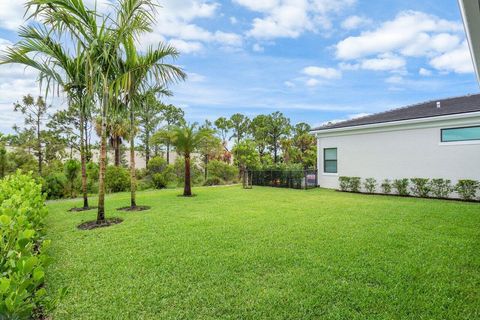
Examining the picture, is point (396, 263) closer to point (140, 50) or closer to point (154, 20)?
point (154, 20)

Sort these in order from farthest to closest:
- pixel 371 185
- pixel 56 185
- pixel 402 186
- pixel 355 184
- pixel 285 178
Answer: pixel 285 178 < pixel 56 185 < pixel 355 184 < pixel 371 185 < pixel 402 186

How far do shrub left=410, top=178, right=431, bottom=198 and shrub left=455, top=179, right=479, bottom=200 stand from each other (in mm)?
976

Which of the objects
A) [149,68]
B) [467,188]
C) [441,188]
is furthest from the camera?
[441,188]

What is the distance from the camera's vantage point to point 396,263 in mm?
3787

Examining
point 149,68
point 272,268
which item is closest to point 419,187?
point 272,268

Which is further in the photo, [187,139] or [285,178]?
[285,178]

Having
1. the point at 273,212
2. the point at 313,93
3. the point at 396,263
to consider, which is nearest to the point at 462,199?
the point at 273,212

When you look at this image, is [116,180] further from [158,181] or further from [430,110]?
[430,110]

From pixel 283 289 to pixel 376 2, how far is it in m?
8.77

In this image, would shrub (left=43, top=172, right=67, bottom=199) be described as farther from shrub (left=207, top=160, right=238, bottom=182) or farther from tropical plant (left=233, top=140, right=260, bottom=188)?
tropical plant (left=233, top=140, right=260, bottom=188)

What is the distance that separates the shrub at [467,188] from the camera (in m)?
9.31

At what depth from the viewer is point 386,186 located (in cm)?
1170

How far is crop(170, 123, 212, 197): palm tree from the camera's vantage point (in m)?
12.0

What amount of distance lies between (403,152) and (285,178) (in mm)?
6139
